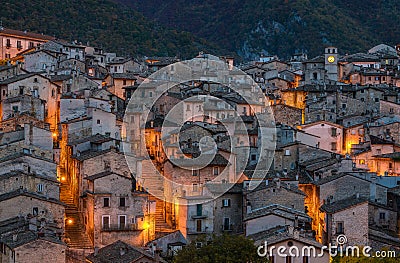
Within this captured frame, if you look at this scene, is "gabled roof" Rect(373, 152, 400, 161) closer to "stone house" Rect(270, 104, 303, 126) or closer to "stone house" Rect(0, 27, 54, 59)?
"stone house" Rect(270, 104, 303, 126)

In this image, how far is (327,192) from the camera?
48.2 metres

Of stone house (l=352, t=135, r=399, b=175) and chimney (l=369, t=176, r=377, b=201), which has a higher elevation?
stone house (l=352, t=135, r=399, b=175)

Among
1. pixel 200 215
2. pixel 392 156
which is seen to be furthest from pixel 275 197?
pixel 392 156

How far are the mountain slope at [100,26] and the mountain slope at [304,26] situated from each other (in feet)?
54.6

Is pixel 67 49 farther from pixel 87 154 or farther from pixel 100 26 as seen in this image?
pixel 87 154

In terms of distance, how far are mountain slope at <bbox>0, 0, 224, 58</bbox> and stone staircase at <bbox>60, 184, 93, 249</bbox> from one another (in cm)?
5575

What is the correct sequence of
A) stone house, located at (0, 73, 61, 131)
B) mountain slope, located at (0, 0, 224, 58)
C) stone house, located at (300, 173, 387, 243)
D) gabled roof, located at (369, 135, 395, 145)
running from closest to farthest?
stone house, located at (300, 173, 387, 243) < gabled roof, located at (369, 135, 395, 145) < stone house, located at (0, 73, 61, 131) < mountain slope, located at (0, 0, 224, 58)

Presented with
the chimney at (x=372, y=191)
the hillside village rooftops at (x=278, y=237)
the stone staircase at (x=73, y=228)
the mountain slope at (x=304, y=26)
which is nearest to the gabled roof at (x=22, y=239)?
the stone staircase at (x=73, y=228)

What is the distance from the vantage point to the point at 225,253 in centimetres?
3800

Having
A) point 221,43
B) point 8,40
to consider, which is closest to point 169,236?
point 8,40

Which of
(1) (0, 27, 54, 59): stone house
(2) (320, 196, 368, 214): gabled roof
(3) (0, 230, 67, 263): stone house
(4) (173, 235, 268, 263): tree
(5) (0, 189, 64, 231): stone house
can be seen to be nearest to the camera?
(4) (173, 235, 268, 263): tree

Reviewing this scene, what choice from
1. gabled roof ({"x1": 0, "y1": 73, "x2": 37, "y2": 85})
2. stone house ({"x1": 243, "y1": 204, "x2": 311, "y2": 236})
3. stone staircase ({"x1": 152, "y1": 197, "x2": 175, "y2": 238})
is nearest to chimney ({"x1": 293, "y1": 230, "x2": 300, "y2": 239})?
stone house ({"x1": 243, "y1": 204, "x2": 311, "y2": 236})

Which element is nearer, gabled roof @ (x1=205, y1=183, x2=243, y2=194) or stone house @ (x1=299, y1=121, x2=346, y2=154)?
gabled roof @ (x1=205, y1=183, x2=243, y2=194)

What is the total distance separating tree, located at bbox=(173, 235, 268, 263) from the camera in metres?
37.5
